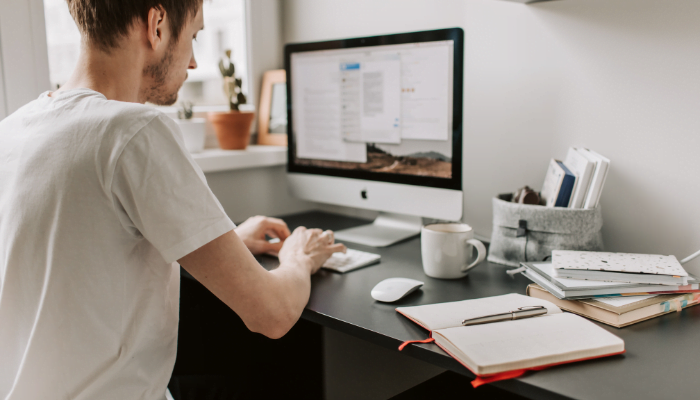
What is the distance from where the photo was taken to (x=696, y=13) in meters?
1.02

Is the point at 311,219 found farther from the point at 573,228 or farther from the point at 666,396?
the point at 666,396

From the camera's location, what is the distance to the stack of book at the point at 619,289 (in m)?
0.85

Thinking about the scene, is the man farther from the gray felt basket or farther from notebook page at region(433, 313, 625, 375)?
the gray felt basket

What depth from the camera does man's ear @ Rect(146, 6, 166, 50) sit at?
82 cm

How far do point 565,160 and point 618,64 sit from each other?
23 cm

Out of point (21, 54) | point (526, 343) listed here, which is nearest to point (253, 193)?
point (21, 54)

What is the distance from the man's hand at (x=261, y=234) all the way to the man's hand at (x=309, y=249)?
9 centimetres

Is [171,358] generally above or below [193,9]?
below

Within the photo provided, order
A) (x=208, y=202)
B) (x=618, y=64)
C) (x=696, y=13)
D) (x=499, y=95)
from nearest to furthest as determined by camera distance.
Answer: (x=208, y=202) < (x=696, y=13) < (x=618, y=64) < (x=499, y=95)

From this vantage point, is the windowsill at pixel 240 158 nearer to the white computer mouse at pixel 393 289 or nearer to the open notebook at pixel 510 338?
the white computer mouse at pixel 393 289

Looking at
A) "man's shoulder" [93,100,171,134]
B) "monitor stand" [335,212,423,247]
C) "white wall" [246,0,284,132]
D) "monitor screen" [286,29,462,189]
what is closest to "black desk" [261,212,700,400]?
"monitor stand" [335,212,423,247]

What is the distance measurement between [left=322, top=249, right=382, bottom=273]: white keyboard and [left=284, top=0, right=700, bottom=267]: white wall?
375 millimetres

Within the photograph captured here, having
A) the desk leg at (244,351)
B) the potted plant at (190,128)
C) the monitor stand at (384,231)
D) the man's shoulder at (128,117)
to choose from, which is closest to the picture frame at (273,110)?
the potted plant at (190,128)

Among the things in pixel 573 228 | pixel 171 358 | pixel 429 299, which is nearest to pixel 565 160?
pixel 573 228
